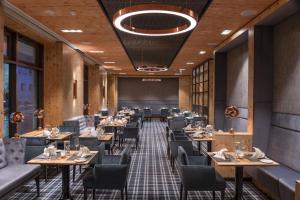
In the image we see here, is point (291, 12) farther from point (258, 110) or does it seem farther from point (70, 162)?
point (70, 162)

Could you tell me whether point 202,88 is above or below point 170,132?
above

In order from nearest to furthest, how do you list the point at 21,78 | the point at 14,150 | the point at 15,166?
1. the point at 15,166
2. the point at 14,150
3. the point at 21,78

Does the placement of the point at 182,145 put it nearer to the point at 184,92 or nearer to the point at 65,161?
the point at 65,161

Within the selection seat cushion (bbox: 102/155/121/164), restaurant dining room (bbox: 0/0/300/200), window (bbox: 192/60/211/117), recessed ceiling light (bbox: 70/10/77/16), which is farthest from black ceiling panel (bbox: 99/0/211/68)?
seat cushion (bbox: 102/155/121/164)

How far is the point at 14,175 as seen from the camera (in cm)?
468

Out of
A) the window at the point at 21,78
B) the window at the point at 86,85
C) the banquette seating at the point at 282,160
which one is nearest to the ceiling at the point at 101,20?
the window at the point at 21,78

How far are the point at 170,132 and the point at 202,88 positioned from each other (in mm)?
7581

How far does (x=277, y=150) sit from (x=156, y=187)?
8.02 feet

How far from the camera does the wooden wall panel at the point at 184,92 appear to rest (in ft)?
73.5

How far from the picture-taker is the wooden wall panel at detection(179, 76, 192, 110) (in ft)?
73.5

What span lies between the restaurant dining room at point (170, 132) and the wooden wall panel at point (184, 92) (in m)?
12.3

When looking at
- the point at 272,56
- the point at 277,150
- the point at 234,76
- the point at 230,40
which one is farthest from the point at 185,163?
the point at 234,76

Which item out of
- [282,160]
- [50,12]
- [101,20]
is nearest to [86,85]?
[101,20]

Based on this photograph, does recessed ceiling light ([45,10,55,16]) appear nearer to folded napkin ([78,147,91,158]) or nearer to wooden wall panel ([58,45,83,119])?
folded napkin ([78,147,91,158])
